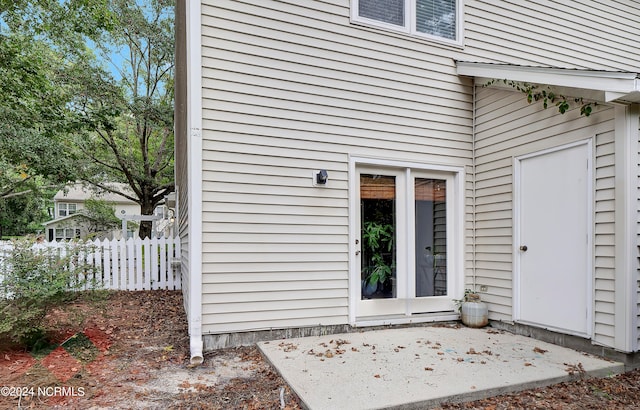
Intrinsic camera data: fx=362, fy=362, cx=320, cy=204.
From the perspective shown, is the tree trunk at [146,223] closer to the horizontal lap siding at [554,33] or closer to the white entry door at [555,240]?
the horizontal lap siding at [554,33]

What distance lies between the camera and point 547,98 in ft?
13.0

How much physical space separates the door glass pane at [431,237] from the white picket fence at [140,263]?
5.19 metres

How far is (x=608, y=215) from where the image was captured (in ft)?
11.3

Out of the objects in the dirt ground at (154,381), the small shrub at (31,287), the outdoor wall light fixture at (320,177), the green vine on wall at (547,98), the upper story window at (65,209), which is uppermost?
the green vine on wall at (547,98)

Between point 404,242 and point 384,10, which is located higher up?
point 384,10

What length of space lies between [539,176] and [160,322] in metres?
5.22

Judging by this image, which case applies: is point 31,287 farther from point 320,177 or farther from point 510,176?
point 510,176

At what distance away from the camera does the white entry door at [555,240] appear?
3641mm

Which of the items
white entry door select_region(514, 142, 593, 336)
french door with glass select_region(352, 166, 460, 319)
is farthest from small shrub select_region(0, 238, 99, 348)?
white entry door select_region(514, 142, 593, 336)

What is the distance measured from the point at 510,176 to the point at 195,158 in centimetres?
372

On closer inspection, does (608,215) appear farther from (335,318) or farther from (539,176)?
(335,318)

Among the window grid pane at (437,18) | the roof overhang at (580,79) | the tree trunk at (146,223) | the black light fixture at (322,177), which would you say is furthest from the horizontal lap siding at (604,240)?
the tree trunk at (146,223)

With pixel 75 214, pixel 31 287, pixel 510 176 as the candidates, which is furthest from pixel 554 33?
pixel 75 214

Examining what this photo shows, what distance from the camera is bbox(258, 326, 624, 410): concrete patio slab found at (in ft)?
8.63
